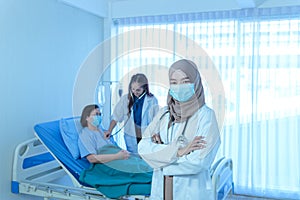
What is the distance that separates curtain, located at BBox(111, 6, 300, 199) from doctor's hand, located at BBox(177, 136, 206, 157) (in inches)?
67.3

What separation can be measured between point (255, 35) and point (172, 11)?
100 centimetres

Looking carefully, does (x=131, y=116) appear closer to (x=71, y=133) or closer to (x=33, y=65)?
(x=71, y=133)

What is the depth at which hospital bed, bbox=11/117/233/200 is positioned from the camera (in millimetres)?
2463

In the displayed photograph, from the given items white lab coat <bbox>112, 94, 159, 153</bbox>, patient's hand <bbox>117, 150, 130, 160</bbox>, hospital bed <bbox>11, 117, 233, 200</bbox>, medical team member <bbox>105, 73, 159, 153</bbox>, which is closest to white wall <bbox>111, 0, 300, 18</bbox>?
medical team member <bbox>105, 73, 159, 153</bbox>

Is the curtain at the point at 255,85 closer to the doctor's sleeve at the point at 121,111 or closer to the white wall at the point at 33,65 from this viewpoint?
the doctor's sleeve at the point at 121,111

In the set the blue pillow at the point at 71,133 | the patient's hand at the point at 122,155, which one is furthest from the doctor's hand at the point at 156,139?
the blue pillow at the point at 71,133

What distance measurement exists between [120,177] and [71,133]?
2.25 ft

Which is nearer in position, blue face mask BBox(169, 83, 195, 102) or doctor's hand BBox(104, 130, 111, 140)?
blue face mask BBox(169, 83, 195, 102)

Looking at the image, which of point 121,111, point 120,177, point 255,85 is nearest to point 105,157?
point 120,177

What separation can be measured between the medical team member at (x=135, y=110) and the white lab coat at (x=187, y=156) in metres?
1.19

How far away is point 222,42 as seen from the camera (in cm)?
371

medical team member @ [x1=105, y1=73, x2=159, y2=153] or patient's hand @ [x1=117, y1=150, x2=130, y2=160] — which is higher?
medical team member @ [x1=105, y1=73, x2=159, y2=153]

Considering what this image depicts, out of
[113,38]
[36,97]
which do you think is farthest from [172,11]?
[36,97]

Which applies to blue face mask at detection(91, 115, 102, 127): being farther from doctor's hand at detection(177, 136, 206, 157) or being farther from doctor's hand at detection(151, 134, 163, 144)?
doctor's hand at detection(177, 136, 206, 157)
